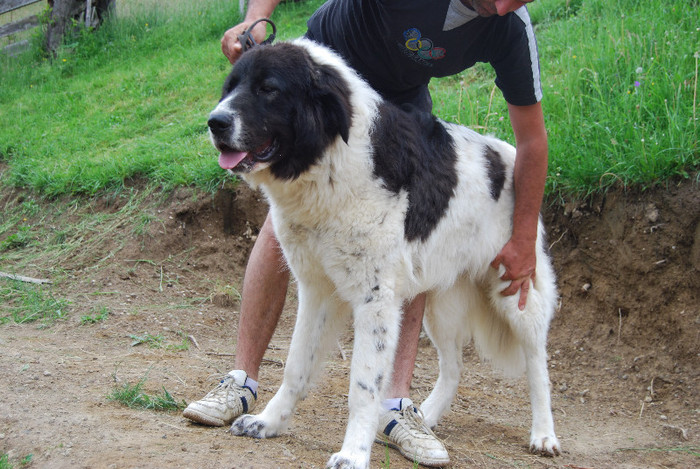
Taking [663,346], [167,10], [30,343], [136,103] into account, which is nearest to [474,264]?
[663,346]

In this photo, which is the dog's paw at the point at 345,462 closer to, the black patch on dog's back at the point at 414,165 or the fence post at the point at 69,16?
the black patch on dog's back at the point at 414,165

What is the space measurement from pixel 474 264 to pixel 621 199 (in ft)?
5.20

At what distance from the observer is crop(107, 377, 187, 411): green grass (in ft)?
9.59

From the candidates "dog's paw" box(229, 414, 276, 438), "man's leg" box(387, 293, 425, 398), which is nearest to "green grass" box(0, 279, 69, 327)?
"dog's paw" box(229, 414, 276, 438)

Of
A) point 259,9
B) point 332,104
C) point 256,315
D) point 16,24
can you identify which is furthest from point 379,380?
point 16,24

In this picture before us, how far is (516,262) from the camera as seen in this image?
3.11 metres

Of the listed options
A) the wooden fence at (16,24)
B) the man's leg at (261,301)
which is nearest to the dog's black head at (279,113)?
the man's leg at (261,301)

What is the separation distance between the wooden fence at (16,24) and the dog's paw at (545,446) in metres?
10.3

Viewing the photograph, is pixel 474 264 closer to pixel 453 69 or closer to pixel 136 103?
pixel 453 69

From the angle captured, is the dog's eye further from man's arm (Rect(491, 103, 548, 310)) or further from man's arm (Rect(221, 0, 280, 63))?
man's arm (Rect(491, 103, 548, 310))

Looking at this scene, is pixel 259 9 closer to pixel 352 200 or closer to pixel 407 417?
pixel 352 200

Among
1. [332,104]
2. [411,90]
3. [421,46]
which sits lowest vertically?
[411,90]

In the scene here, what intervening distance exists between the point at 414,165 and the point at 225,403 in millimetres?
1331

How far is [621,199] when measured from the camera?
416cm
